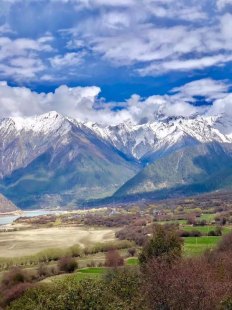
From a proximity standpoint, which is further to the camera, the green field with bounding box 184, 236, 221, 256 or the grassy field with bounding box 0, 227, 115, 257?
the grassy field with bounding box 0, 227, 115, 257

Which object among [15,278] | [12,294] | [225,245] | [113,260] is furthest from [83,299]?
[113,260]

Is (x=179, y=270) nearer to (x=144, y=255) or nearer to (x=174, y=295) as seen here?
(x=174, y=295)

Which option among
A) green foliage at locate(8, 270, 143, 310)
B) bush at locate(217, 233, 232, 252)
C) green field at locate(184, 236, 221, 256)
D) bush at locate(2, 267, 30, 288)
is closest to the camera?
green foliage at locate(8, 270, 143, 310)

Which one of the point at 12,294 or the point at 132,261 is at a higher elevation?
the point at 12,294

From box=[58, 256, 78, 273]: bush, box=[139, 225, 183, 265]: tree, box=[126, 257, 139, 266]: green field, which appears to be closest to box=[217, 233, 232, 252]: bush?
box=[139, 225, 183, 265]: tree

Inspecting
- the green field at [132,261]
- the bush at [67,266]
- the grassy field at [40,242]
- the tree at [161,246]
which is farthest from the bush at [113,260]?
the grassy field at [40,242]

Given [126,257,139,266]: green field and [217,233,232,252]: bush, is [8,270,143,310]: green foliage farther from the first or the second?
[126,257,139,266]: green field

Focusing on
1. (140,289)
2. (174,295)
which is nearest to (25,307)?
(140,289)

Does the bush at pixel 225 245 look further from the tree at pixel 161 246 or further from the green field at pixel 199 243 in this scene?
the green field at pixel 199 243

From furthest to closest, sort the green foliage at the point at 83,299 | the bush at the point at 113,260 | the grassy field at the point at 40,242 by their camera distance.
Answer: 1. the grassy field at the point at 40,242
2. the bush at the point at 113,260
3. the green foliage at the point at 83,299

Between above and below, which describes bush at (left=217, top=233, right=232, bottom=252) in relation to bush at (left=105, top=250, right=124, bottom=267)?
above

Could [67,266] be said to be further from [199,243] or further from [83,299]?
[83,299]
